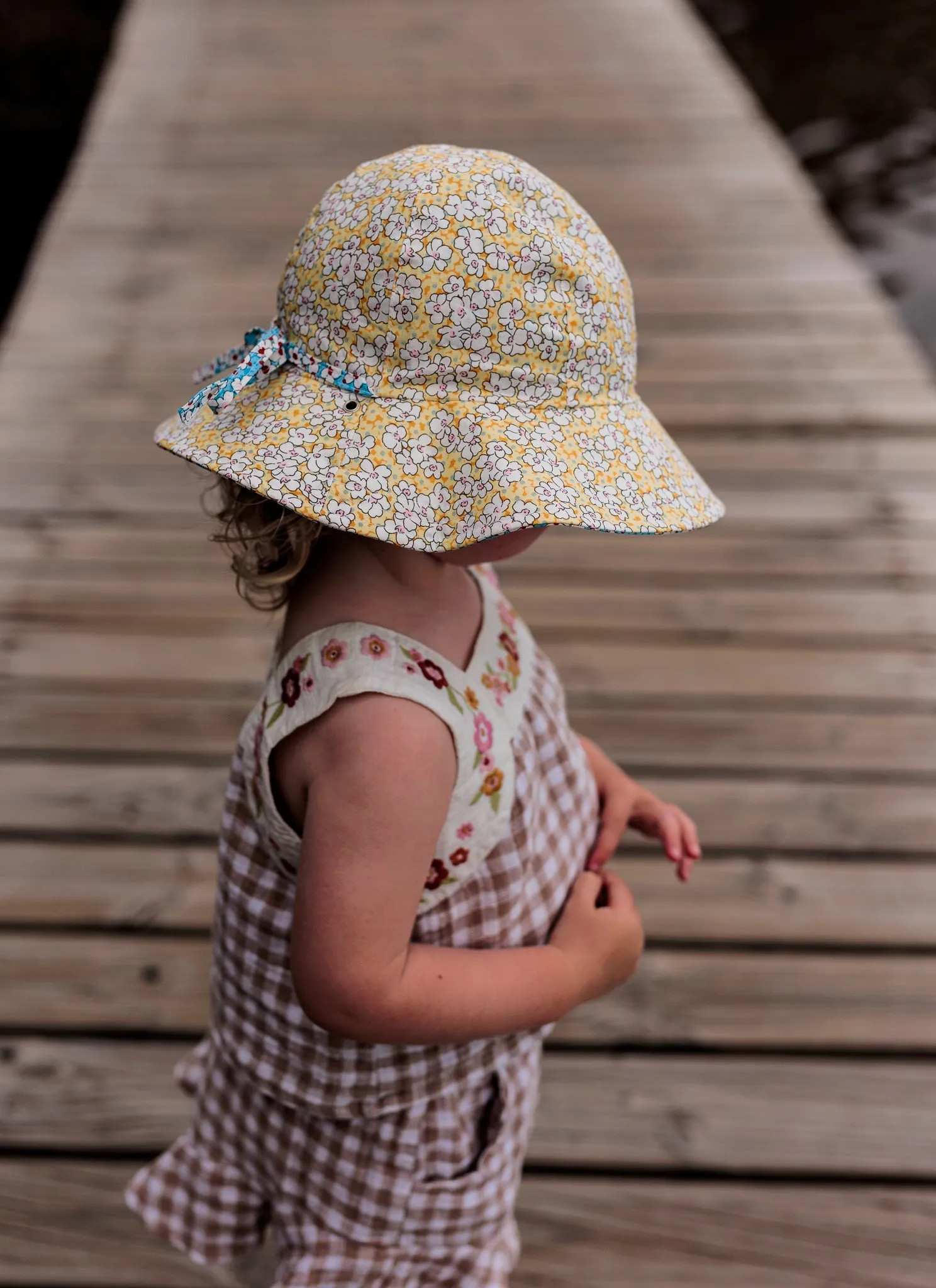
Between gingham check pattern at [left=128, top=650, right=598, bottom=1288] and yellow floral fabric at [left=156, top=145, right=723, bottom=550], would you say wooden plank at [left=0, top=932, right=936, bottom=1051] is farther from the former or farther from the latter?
yellow floral fabric at [left=156, top=145, right=723, bottom=550]

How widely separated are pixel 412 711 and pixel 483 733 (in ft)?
0.35

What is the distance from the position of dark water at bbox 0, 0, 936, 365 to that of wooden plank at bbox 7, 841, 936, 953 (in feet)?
9.11

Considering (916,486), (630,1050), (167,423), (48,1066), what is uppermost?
(167,423)

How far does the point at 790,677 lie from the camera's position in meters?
2.13

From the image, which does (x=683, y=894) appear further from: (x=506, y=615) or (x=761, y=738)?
(x=506, y=615)

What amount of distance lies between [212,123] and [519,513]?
428cm

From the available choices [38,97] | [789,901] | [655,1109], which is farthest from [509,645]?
[38,97]

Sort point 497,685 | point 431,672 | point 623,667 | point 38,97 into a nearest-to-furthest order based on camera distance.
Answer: point 431,672 → point 497,685 → point 623,667 → point 38,97

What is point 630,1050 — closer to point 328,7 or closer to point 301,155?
point 301,155

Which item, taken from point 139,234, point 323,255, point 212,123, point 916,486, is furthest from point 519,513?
point 212,123

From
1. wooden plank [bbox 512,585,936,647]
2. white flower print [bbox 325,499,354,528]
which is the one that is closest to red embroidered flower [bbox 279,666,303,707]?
white flower print [bbox 325,499,354,528]

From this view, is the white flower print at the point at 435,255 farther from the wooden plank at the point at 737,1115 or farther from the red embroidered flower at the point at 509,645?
the wooden plank at the point at 737,1115

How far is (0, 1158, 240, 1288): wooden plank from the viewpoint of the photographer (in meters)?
1.35

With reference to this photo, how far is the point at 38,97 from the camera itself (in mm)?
5602
